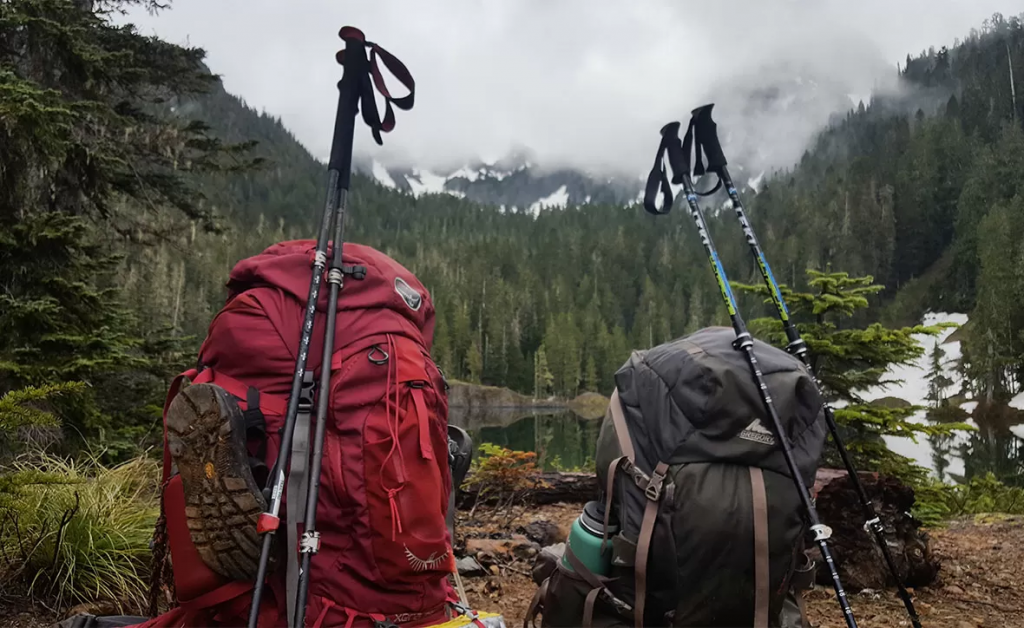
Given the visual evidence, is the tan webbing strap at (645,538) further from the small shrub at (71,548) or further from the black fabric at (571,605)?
the small shrub at (71,548)

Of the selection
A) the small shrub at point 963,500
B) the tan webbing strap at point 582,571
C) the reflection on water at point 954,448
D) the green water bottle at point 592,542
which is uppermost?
the green water bottle at point 592,542

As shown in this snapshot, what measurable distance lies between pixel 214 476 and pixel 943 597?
14.6 ft

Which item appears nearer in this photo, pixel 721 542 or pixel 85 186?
pixel 721 542

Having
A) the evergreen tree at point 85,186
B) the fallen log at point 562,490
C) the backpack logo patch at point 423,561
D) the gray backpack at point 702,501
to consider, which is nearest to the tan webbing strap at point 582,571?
the gray backpack at point 702,501

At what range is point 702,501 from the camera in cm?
199

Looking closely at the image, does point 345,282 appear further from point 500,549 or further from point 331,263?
point 500,549

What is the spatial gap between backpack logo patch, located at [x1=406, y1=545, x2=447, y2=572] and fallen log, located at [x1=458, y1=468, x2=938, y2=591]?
7.54ft

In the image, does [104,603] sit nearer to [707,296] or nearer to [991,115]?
[707,296]

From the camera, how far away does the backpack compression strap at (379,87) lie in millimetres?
2256

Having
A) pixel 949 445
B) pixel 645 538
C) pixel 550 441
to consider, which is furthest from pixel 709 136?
pixel 550 441

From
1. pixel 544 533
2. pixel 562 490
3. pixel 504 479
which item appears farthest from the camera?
pixel 562 490

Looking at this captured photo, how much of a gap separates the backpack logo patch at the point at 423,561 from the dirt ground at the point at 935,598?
1.81 metres

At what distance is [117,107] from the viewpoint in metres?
8.07

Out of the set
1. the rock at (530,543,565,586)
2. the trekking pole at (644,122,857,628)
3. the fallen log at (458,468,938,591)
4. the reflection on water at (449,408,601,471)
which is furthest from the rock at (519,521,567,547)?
the reflection on water at (449,408,601,471)
